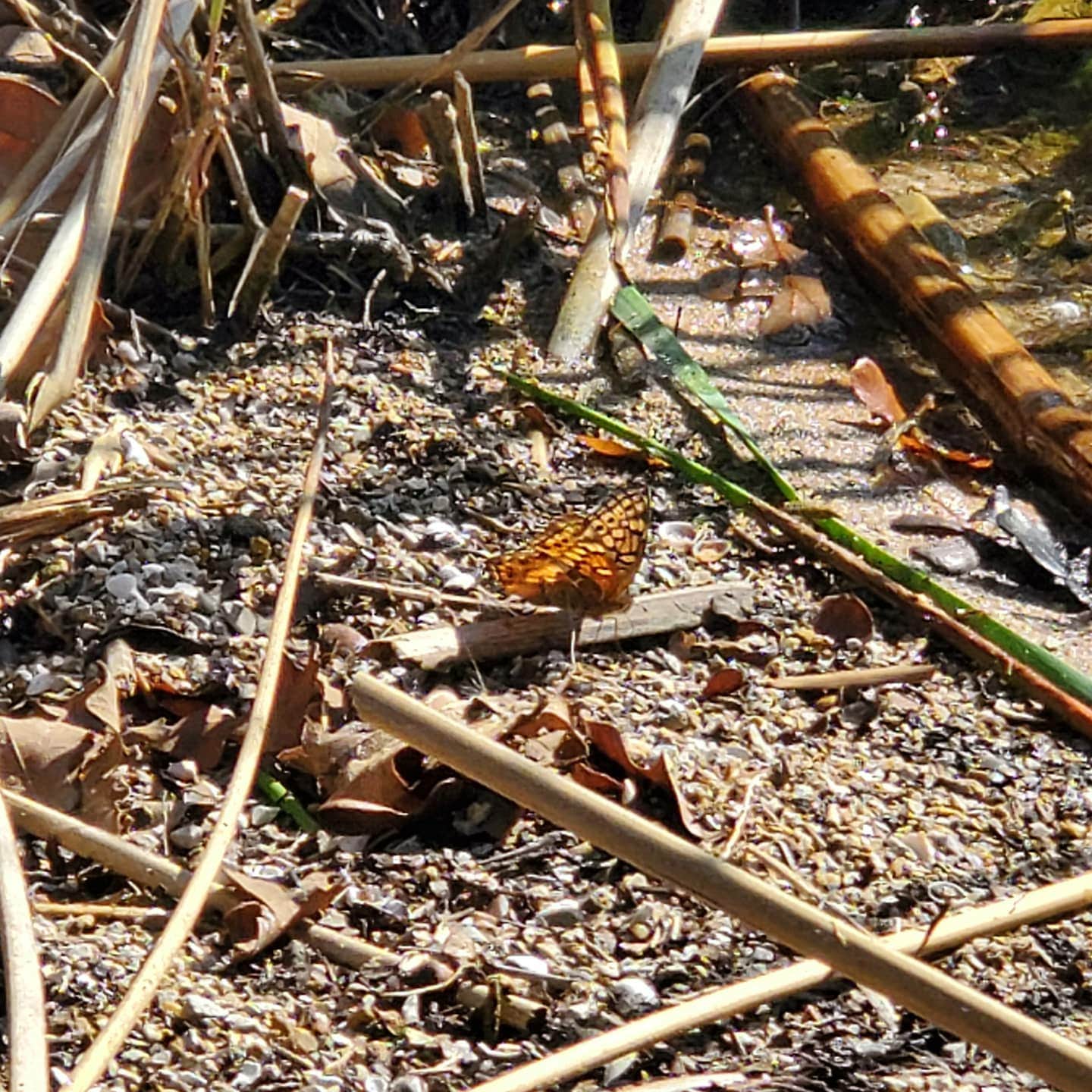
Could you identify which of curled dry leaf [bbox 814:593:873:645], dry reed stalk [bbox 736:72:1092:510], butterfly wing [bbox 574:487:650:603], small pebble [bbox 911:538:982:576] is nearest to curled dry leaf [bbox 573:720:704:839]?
butterfly wing [bbox 574:487:650:603]

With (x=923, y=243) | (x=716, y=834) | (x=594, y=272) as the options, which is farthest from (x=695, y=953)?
(x=923, y=243)

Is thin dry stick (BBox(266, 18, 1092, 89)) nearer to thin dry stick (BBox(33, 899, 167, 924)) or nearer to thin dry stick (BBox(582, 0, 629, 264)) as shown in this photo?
thin dry stick (BBox(582, 0, 629, 264))

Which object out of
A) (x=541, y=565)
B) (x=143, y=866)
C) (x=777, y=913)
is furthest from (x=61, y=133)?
(x=777, y=913)

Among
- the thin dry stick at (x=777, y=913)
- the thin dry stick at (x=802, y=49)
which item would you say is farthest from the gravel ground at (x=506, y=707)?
the thin dry stick at (x=802, y=49)

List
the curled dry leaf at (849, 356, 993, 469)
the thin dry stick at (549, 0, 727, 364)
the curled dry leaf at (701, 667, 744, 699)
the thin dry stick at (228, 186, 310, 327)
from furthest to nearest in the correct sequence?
the thin dry stick at (549, 0, 727, 364) < the curled dry leaf at (849, 356, 993, 469) < the thin dry stick at (228, 186, 310, 327) < the curled dry leaf at (701, 667, 744, 699)

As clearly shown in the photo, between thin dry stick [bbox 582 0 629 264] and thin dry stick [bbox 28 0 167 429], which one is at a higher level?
thin dry stick [bbox 582 0 629 264]

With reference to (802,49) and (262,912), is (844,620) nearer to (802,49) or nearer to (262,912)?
(262,912)

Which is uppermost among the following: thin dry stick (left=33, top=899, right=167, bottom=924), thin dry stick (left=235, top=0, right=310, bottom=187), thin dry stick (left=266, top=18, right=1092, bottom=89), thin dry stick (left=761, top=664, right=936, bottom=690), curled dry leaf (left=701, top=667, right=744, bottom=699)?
thin dry stick (left=266, top=18, right=1092, bottom=89)
